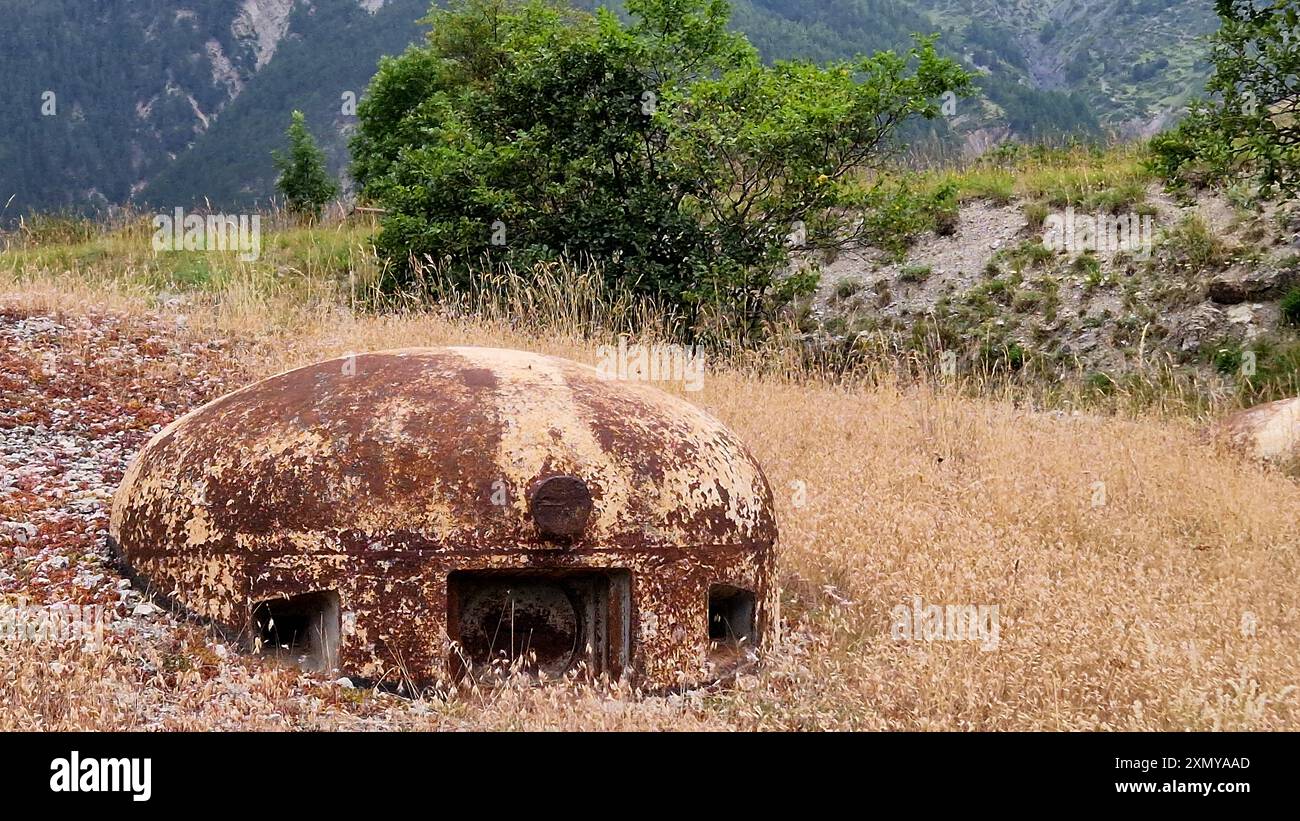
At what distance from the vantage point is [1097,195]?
1786 cm

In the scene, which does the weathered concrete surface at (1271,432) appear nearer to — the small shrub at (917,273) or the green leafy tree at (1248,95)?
the green leafy tree at (1248,95)

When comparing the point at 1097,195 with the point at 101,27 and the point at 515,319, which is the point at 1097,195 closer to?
the point at 515,319

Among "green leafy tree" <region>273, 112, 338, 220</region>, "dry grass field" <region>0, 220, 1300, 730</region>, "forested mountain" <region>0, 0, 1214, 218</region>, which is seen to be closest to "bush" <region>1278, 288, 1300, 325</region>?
"dry grass field" <region>0, 220, 1300, 730</region>

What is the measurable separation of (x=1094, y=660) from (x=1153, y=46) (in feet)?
357

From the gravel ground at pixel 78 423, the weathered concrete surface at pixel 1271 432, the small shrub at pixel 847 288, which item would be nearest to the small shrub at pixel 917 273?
the small shrub at pixel 847 288

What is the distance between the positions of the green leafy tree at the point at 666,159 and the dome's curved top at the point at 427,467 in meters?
7.64

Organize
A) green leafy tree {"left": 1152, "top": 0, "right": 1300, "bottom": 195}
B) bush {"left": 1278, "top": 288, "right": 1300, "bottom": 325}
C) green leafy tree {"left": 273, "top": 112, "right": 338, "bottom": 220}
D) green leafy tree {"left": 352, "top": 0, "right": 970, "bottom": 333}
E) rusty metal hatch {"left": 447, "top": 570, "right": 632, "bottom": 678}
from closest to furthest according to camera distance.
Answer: rusty metal hatch {"left": 447, "top": 570, "right": 632, "bottom": 678}, green leafy tree {"left": 1152, "top": 0, "right": 1300, "bottom": 195}, green leafy tree {"left": 352, "top": 0, "right": 970, "bottom": 333}, bush {"left": 1278, "top": 288, "right": 1300, "bottom": 325}, green leafy tree {"left": 273, "top": 112, "right": 338, "bottom": 220}

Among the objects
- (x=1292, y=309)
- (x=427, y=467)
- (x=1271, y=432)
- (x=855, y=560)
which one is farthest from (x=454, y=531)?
(x=1292, y=309)

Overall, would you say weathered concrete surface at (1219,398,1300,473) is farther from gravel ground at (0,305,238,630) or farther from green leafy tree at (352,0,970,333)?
Answer: gravel ground at (0,305,238,630)

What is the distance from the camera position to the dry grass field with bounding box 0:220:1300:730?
13.2 ft

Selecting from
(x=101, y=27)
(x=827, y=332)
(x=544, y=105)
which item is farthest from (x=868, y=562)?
(x=101, y=27)

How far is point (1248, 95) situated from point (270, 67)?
137411 mm

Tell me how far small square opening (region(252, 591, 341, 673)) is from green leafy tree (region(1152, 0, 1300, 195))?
1104 centimetres
